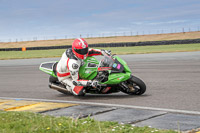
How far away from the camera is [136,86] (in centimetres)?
820

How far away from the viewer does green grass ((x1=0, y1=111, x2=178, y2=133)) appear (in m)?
4.64

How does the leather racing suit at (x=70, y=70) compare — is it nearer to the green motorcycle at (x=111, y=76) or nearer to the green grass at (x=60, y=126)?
the green motorcycle at (x=111, y=76)

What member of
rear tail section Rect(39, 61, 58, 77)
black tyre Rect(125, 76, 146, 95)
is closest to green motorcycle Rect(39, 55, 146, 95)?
black tyre Rect(125, 76, 146, 95)

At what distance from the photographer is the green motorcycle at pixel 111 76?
25.8ft

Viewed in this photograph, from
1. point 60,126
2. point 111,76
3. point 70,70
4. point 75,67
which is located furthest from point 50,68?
point 60,126

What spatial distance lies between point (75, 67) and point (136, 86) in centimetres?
155

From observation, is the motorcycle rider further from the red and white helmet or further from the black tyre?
the black tyre

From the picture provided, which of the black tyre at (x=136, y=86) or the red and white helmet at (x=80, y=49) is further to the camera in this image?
the red and white helmet at (x=80, y=49)

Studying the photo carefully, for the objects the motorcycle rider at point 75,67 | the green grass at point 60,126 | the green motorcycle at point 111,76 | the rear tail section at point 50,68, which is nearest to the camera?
the green grass at point 60,126

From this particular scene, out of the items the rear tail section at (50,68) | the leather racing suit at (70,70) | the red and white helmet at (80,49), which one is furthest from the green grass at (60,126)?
the rear tail section at (50,68)

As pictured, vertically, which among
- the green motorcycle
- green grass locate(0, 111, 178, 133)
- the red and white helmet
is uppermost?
the red and white helmet

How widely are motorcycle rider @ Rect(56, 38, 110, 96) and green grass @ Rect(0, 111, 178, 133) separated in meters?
2.58

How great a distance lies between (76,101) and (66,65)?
0.98 meters

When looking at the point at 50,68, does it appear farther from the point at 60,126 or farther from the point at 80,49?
the point at 60,126
